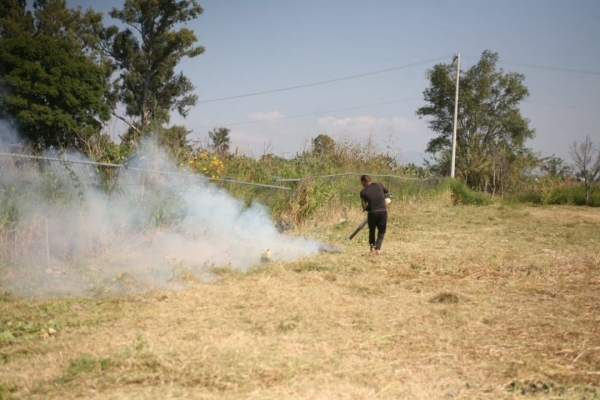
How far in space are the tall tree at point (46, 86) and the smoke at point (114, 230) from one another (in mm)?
19250

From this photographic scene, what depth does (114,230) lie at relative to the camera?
8.21 m

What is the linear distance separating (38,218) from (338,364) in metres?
5.30

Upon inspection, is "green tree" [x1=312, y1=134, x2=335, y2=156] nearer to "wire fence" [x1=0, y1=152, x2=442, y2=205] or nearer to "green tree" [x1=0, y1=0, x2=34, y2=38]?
"wire fence" [x1=0, y1=152, x2=442, y2=205]

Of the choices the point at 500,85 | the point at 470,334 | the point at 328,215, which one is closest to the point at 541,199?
the point at 328,215

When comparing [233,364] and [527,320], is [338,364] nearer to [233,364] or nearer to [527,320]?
[233,364]

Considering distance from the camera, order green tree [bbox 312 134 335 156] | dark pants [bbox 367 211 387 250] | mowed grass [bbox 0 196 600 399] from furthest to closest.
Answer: green tree [bbox 312 134 335 156]
dark pants [bbox 367 211 387 250]
mowed grass [bbox 0 196 600 399]

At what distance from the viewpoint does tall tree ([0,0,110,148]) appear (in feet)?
90.9

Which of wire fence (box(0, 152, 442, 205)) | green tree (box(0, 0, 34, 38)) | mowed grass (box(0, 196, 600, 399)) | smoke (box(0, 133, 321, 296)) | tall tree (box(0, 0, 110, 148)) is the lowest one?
mowed grass (box(0, 196, 600, 399))

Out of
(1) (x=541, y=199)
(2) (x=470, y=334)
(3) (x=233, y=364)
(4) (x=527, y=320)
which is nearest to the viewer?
(3) (x=233, y=364)

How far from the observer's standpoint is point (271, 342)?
4.69 m

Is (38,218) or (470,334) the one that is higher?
(38,218)

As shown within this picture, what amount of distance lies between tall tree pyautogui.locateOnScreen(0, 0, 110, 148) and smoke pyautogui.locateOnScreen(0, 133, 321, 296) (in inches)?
758

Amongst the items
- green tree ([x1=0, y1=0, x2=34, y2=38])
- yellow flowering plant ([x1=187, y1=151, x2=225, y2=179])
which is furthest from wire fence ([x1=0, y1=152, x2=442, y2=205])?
green tree ([x1=0, y1=0, x2=34, y2=38])

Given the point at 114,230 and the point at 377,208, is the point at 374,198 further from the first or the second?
the point at 114,230
